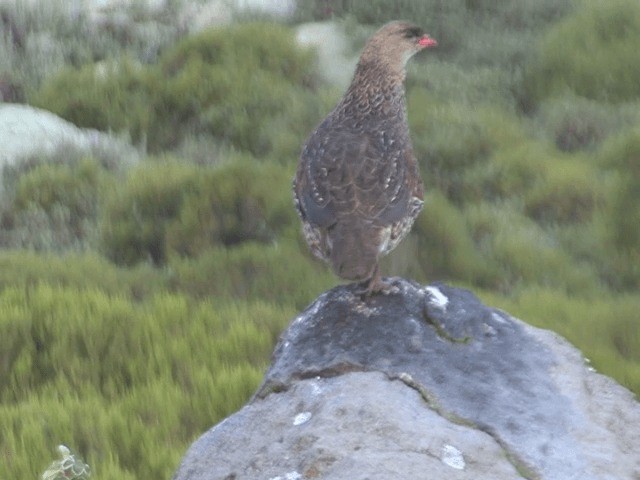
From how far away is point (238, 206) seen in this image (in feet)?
21.7

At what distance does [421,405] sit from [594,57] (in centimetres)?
566

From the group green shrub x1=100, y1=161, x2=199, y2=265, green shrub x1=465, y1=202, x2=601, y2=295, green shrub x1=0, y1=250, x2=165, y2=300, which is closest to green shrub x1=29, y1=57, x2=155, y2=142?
green shrub x1=100, y1=161, x2=199, y2=265

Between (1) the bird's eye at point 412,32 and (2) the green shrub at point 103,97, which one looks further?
(2) the green shrub at point 103,97

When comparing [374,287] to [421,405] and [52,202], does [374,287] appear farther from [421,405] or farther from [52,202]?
[52,202]

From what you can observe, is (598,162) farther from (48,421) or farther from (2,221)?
(48,421)

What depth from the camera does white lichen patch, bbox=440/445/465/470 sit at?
3008 mm

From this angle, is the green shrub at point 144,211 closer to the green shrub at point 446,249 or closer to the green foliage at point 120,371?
the green foliage at point 120,371

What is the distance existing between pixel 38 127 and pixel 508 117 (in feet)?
9.57

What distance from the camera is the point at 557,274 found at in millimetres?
6156

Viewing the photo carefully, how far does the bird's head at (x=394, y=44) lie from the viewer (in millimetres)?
5121

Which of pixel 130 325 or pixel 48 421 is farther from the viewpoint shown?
pixel 130 325

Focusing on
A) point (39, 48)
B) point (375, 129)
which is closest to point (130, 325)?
point (375, 129)

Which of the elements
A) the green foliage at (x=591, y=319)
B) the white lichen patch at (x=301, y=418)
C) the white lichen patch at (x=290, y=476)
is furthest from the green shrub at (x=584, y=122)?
the white lichen patch at (x=290, y=476)

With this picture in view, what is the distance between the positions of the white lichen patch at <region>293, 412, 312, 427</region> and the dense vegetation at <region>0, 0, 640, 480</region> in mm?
938
